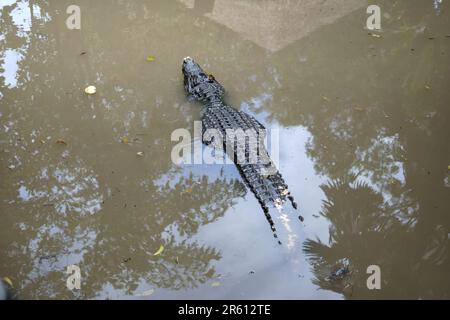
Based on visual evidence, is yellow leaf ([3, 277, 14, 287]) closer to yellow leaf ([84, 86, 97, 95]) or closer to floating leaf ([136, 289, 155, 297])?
floating leaf ([136, 289, 155, 297])

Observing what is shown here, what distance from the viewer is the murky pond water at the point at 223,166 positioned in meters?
4.12

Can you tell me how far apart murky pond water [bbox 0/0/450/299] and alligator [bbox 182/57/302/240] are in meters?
0.17

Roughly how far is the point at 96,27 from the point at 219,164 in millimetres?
3841

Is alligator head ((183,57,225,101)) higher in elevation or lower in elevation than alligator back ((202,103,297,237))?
higher

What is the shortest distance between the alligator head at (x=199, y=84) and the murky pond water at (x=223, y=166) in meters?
0.21

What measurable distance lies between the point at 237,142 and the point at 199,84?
1.33 m

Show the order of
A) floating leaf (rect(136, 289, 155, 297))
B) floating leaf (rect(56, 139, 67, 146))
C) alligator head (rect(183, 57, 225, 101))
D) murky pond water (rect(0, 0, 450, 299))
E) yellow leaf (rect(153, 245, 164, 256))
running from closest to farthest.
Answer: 1. floating leaf (rect(136, 289, 155, 297))
2. murky pond water (rect(0, 0, 450, 299))
3. yellow leaf (rect(153, 245, 164, 256))
4. floating leaf (rect(56, 139, 67, 146))
5. alligator head (rect(183, 57, 225, 101))

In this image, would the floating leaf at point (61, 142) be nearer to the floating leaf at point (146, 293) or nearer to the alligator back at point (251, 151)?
the alligator back at point (251, 151)

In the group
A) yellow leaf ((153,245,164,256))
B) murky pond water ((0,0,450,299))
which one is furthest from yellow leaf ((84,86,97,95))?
yellow leaf ((153,245,164,256))

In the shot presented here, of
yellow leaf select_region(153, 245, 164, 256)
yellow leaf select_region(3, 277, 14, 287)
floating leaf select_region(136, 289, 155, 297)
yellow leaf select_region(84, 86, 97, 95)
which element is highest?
yellow leaf select_region(84, 86, 97, 95)

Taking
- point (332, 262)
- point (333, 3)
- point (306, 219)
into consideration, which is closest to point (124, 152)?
point (306, 219)

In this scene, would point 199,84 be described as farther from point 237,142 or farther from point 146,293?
point 146,293

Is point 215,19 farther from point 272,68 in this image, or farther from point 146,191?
point 146,191

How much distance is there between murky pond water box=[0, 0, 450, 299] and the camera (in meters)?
4.12
